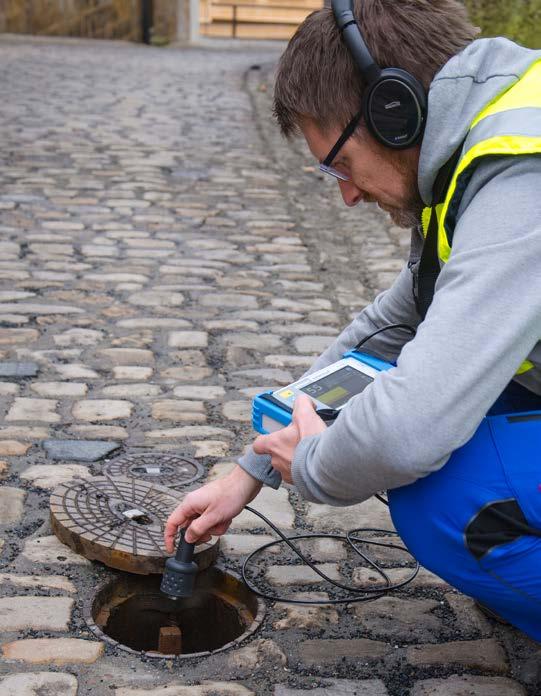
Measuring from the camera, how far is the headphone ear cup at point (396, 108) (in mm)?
2166

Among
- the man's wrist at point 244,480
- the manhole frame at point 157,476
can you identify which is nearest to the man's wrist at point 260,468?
the man's wrist at point 244,480

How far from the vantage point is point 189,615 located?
310 centimetres

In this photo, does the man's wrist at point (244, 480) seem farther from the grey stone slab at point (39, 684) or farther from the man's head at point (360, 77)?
Answer: the man's head at point (360, 77)

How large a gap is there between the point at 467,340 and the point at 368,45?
68cm

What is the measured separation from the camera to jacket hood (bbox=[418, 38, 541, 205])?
84.7 inches

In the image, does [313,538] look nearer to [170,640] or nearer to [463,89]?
[170,640]

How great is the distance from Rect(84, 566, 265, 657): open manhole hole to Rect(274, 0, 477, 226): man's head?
3.96ft

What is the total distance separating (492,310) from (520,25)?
7796 millimetres

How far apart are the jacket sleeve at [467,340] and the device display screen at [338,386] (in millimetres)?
451

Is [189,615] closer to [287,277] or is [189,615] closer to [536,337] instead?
[536,337]

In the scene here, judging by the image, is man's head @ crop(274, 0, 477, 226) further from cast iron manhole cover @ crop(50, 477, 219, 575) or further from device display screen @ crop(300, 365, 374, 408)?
cast iron manhole cover @ crop(50, 477, 219, 575)

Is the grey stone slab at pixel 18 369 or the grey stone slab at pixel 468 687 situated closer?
the grey stone slab at pixel 468 687

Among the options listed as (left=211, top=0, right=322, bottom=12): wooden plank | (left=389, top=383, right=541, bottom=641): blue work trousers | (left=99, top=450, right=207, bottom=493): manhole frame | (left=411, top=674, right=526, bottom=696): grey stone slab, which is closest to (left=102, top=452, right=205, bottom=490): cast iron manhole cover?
(left=99, top=450, right=207, bottom=493): manhole frame

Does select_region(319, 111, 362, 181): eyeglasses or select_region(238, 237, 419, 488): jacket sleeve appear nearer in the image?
select_region(319, 111, 362, 181): eyeglasses
